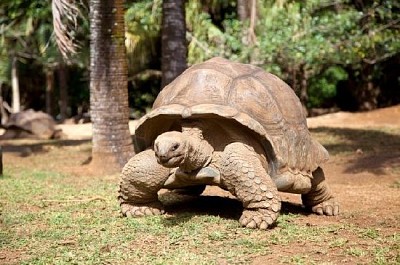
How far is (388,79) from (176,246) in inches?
620

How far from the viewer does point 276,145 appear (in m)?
4.23

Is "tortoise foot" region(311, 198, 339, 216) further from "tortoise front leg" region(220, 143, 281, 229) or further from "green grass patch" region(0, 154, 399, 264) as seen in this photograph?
"tortoise front leg" region(220, 143, 281, 229)

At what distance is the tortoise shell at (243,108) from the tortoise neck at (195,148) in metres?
0.10

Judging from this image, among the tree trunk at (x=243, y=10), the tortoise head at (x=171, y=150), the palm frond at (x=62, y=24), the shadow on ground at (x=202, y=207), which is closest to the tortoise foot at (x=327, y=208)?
the shadow on ground at (x=202, y=207)

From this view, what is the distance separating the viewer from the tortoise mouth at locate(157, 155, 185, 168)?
3789 mm

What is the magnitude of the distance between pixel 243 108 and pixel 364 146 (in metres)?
6.29

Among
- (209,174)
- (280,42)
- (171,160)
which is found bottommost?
(209,174)

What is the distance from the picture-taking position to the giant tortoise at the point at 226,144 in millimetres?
3959

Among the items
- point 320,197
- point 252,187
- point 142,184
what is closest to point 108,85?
point 142,184

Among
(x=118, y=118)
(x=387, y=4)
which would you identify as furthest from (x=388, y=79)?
(x=118, y=118)

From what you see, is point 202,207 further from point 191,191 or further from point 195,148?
point 195,148

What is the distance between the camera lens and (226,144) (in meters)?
4.21

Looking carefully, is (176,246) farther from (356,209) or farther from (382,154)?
(382,154)

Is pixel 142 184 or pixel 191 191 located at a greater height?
pixel 142 184
